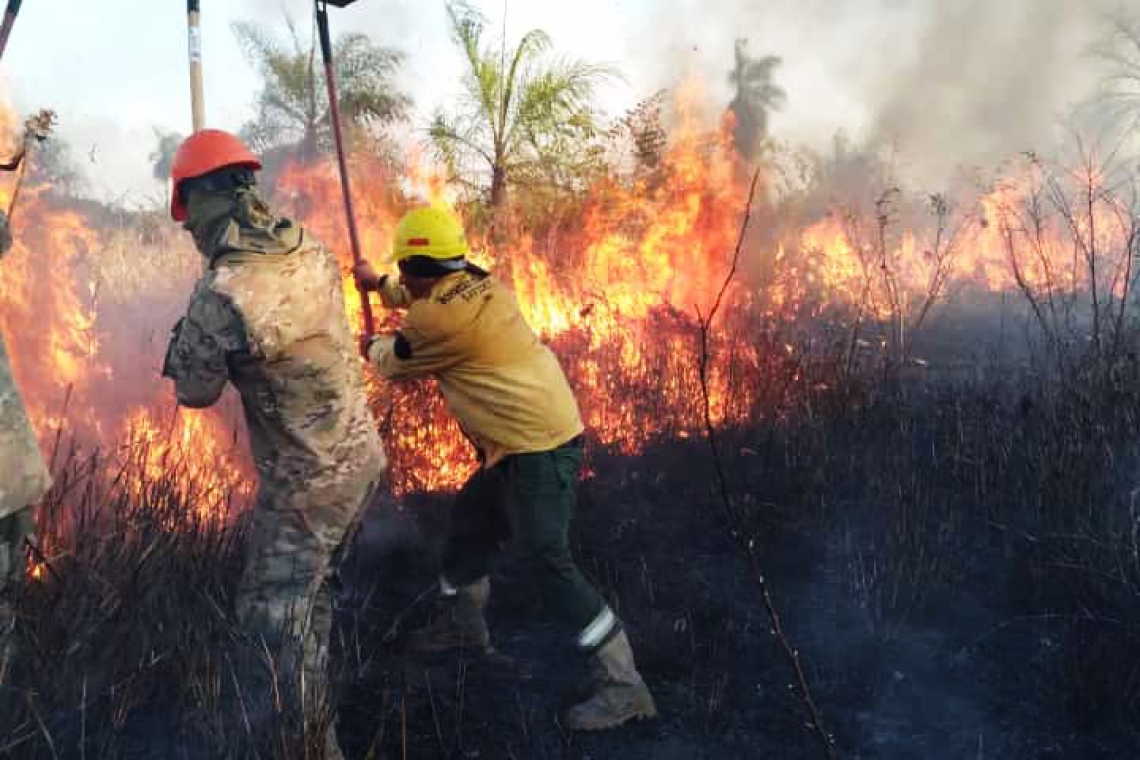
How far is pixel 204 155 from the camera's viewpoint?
2.87 m

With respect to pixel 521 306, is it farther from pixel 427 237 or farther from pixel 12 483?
pixel 12 483

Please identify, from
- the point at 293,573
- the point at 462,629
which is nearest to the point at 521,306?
the point at 462,629

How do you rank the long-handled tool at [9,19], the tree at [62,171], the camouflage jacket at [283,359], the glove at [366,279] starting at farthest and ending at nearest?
the tree at [62,171]
the glove at [366,279]
the long-handled tool at [9,19]
the camouflage jacket at [283,359]

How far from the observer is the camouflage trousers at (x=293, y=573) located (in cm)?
284

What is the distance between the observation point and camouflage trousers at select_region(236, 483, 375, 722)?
112 inches

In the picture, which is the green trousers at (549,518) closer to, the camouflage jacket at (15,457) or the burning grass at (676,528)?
the burning grass at (676,528)

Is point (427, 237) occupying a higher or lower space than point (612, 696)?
higher

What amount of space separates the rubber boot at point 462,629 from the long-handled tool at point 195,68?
2.27 m

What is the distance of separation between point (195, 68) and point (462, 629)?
8.64 ft

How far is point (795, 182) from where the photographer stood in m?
20.7

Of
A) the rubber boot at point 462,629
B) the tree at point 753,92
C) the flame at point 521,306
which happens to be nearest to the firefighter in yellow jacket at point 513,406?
the rubber boot at point 462,629

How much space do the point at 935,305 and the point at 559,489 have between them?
41.2 feet

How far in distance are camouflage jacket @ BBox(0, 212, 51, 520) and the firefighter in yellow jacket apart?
1.25 meters

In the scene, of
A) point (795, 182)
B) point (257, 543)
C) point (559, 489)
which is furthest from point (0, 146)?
point (795, 182)
